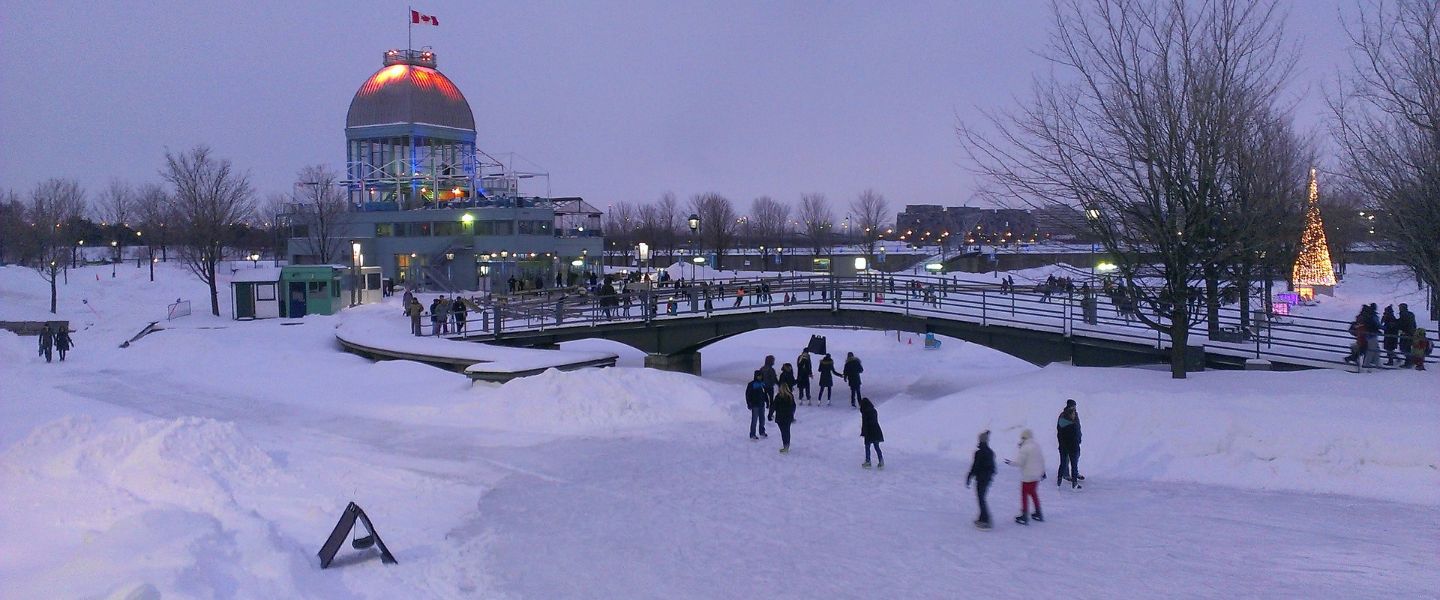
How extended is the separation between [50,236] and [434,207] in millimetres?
22475

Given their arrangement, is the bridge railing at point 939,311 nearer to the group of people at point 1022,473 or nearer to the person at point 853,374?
the person at point 853,374

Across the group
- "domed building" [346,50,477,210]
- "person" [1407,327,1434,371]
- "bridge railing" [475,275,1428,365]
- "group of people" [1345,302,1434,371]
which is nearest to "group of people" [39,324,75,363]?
"bridge railing" [475,275,1428,365]

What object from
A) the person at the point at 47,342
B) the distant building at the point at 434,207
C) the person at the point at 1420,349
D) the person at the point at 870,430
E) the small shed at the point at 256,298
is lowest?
the person at the point at 870,430

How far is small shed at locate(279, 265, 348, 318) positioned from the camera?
41.8 metres

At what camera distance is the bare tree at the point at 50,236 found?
172 ft

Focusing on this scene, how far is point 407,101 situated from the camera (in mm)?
69312

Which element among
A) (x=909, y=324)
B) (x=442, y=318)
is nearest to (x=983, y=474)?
(x=909, y=324)

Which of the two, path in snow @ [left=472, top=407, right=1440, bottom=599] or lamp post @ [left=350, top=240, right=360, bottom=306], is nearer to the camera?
path in snow @ [left=472, top=407, right=1440, bottom=599]

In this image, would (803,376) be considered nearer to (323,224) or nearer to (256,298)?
(256,298)

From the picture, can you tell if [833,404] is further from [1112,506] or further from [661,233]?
[661,233]

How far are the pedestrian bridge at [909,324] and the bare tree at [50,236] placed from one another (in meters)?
34.8

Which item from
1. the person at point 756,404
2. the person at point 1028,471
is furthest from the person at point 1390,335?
the person at point 756,404

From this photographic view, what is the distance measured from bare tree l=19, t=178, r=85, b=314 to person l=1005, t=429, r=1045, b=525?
53255mm

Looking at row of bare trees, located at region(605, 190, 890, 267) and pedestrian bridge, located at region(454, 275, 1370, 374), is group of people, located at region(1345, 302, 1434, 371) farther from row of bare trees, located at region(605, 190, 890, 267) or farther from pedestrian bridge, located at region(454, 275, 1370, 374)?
row of bare trees, located at region(605, 190, 890, 267)
